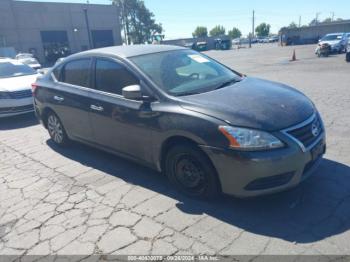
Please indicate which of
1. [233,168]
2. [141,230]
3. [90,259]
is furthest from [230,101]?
[90,259]

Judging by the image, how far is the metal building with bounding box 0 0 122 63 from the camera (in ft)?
135

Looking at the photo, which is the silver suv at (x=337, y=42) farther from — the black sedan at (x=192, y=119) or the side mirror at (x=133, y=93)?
the side mirror at (x=133, y=93)

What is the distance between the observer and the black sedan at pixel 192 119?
2963 mm

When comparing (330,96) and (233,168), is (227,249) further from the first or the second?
(330,96)

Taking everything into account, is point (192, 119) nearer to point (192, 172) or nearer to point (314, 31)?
point (192, 172)

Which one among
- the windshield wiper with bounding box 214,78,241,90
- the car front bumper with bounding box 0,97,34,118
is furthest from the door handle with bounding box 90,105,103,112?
the car front bumper with bounding box 0,97,34,118

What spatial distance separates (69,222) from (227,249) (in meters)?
1.74

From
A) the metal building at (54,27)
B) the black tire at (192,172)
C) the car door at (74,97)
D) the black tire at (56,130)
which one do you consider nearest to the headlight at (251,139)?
the black tire at (192,172)

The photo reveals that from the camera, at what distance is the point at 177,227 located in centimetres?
307

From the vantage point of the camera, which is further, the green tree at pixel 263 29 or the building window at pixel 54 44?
the green tree at pixel 263 29

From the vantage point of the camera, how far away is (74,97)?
15.4 feet

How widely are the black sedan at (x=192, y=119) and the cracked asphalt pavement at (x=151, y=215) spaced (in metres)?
0.32

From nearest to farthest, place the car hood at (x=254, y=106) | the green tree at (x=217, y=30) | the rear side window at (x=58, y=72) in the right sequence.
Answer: the car hood at (x=254, y=106)
the rear side window at (x=58, y=72)
the green tree at (x=217, y=30)

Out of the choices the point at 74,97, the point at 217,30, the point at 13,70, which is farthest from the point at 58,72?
the point at 217,30
